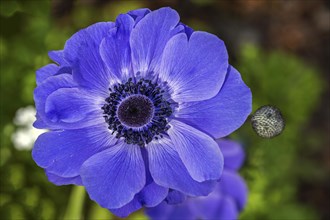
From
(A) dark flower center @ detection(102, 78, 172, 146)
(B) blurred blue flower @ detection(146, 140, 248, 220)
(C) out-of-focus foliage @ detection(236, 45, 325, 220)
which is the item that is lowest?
(C) out-of-focus foliage @ detection(236, 45, 325, 220)

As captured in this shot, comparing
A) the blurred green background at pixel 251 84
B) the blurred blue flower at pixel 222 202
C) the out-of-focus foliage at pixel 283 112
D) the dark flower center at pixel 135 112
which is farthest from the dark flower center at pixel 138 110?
the out-of-focus foliage at pixel 283 112

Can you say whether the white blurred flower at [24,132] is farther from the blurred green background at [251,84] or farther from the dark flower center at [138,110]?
the dark flower center at [138,110]

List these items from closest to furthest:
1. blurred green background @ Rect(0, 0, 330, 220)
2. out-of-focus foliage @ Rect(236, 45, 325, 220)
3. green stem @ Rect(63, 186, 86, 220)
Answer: green stem @ Rect(63, 186, 86, 220), blurred green background @ Rect(0, 0, 330, 220), out-of-focus foliage @ Rect(236, 45, 325, 220)

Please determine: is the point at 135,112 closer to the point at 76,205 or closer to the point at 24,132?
the point at 76,205

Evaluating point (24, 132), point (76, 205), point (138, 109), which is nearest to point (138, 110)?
point (138, 109)

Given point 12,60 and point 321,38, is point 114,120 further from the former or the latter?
point 321,38

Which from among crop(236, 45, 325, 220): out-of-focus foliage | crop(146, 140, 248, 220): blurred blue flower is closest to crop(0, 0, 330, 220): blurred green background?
crop(236, 45, 325, 220): out-of-focus foliage

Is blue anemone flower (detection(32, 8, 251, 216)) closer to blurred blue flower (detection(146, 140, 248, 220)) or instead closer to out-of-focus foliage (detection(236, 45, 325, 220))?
blurred blue flower (detection(146, 140, 248, 220))
